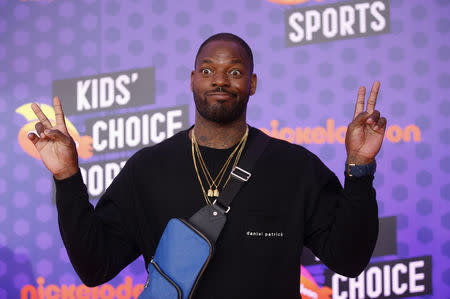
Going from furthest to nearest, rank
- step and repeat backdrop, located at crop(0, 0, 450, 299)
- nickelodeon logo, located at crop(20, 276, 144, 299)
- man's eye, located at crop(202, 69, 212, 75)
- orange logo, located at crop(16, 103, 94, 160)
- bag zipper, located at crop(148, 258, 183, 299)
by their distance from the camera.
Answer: orange logo, located at crop(16, 103, 94, 160)
nickelodeon logo, located at crop(20, 276, 144, 299)
step and repeat backdrop, located at crop(0, 0, 450, 299)
man's eye, located at crop(202, 69, 212, 75)
bag zipper, located at crop(148, 258, 183, 299)

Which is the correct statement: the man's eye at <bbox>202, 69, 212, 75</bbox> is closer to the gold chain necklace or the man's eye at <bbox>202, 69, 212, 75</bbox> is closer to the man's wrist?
the gold chain necklace

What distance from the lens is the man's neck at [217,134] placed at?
4.63 ft

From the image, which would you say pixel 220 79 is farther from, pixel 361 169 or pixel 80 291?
pixel 80 291

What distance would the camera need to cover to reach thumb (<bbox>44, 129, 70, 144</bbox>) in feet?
3.97

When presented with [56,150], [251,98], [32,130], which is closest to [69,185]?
[56,150]

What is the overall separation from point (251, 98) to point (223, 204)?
1454 millimetres

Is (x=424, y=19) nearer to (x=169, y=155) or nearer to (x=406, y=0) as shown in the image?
(x=406, y=0)

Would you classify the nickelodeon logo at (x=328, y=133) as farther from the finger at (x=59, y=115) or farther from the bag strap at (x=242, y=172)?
the finger at (x=59, y=115)

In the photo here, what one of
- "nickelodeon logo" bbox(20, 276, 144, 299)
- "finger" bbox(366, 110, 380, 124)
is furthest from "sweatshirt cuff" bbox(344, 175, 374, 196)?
"nickelodeon logo" bbox(20, 276, 144, 299)

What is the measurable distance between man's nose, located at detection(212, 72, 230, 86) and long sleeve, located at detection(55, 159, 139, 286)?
1.18 feet

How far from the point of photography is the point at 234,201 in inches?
51.1

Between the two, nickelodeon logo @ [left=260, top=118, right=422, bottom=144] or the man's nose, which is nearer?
the man's nose

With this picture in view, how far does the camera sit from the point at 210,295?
1.22 meters

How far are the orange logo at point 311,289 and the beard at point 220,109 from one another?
140cm
